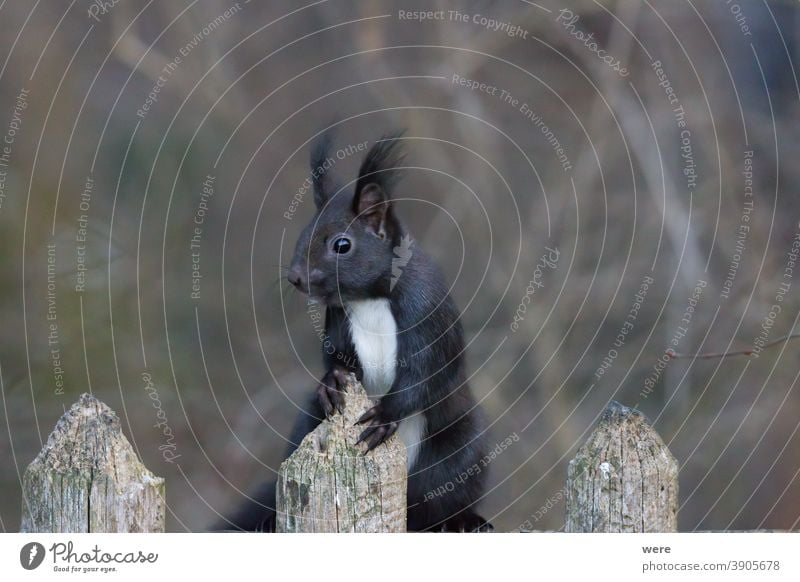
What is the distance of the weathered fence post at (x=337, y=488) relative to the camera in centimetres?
280

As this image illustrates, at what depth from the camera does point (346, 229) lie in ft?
11.0

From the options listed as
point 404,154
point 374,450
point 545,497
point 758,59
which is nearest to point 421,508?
point 374,450

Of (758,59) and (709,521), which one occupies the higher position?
(758,59)

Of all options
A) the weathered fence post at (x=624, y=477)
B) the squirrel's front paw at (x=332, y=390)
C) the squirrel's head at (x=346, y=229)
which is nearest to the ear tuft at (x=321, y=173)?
the squirrel's head at (x=346, y=229)

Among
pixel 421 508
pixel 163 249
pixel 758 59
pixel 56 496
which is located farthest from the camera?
pixel 163 249

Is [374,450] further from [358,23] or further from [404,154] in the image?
[358,23]

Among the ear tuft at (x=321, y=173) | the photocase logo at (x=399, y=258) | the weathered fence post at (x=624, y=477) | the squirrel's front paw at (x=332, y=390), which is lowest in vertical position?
the weathered fence post at (x=624, y=477)

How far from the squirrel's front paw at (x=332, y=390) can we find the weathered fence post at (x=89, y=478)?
2.13ft

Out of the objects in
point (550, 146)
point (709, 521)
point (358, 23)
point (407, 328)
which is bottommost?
point (709, 521)

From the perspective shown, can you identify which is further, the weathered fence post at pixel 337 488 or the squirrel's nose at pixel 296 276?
the squirrel's nose at pixel 296 276

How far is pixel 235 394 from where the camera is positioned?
209 inches

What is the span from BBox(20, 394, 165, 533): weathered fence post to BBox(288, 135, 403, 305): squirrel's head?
0.77 metres

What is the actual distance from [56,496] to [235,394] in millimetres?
2575
